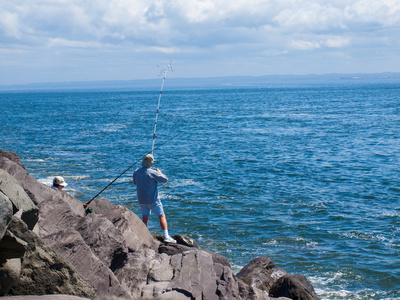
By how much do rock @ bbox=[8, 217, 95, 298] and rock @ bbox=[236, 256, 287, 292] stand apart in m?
4.12

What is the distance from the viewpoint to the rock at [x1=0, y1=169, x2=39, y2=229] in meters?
6.86

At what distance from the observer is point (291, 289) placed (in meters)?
8.76

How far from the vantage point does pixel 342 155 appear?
2788cm

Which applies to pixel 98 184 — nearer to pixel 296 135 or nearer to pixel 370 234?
pixel 370 234

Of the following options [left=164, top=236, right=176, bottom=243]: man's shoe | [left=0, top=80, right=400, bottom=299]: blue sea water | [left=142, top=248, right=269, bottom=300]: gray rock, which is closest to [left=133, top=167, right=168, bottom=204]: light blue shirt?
[left=164, top=236, right=176, bottom=243]: man's shoe

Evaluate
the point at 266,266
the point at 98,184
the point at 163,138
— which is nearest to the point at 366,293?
the point at 266,266

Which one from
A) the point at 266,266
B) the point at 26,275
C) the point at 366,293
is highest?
the point at 26,275

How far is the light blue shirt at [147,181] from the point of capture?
32.2 feet

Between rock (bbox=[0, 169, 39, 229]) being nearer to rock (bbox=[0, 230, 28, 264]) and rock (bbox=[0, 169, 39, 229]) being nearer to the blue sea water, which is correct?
rock (bbox=[0, 230, 28, 264])

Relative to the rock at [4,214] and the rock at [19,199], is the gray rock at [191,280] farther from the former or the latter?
the rock at [4,214]

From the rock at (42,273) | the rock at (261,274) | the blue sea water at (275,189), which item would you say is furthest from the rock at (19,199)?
the blue sea water at (275,189)

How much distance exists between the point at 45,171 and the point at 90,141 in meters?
12.5

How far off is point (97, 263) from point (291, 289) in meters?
3.74

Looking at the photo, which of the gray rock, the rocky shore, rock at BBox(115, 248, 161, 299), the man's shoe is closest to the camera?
the rocky shore
